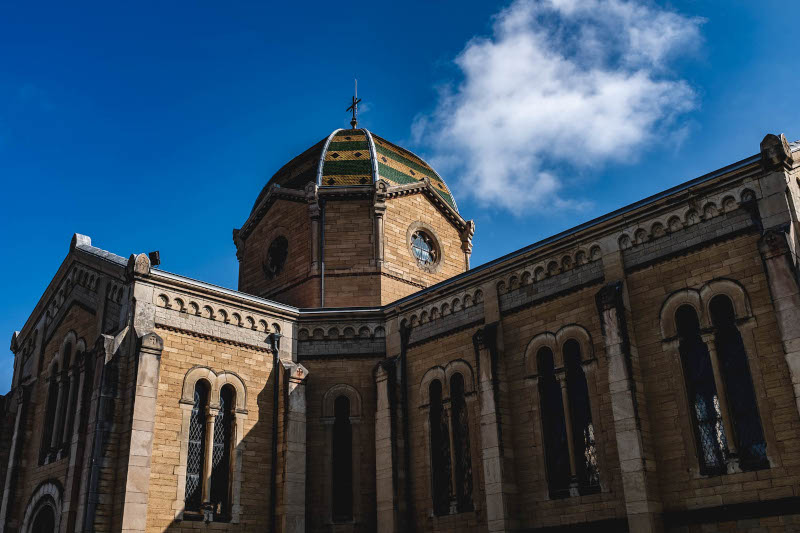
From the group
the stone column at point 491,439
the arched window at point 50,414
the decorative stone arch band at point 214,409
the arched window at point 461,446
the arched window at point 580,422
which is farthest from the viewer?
the arched window at point 50,414

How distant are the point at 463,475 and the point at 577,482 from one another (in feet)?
12.3

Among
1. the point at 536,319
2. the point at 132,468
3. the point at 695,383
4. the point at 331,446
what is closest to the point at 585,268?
the point at 536,319

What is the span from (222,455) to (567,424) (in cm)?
957

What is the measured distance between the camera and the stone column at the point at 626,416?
16.5 m

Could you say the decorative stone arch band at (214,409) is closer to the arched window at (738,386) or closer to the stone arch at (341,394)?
the stone arch at (341,394)

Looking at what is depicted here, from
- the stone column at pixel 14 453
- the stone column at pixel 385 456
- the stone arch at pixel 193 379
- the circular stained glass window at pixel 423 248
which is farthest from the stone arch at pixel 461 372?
the stone column at pixel 14 453

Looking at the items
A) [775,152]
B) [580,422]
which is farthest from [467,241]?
[775,152]

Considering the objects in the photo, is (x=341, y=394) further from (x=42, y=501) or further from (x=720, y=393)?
(x=720, y=393)

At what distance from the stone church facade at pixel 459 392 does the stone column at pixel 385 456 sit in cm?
Answer: 6

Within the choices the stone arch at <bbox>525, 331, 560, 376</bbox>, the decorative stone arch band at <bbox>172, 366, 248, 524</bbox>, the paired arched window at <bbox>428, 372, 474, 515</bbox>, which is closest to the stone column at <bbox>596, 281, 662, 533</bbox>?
the stone arch at <bbox>525, 331, 560, 376</bbox>

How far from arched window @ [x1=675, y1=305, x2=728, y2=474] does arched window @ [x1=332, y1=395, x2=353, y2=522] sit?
10.3 metres

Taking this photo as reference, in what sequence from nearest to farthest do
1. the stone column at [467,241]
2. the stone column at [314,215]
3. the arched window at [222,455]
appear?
the arched window at [222,455] → the stone column at [314,215] → the stone column at [467,241]

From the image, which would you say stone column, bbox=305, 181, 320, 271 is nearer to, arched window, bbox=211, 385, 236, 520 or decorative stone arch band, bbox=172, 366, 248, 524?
decorative stone arch band, bbox=172, 366, 248, 524

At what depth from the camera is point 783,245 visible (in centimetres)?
1596
